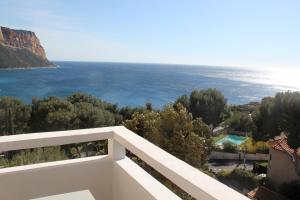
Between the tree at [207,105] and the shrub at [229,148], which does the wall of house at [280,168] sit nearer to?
the shrub at [229,148]

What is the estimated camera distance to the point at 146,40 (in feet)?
239

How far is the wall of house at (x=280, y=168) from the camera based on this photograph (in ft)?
50.4

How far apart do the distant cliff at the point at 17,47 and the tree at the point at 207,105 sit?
2457 inches

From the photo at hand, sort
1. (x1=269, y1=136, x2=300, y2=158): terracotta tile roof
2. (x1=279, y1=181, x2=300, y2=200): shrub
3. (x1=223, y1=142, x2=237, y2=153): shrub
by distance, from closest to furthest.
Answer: (x1=279, y1=181, x2=300, y2=200): shrub → (x1=269, y1=136, x2=300, y2=158): terracotta tile roof → (x1=223, y1=142, x2=237, y2=153): shrub

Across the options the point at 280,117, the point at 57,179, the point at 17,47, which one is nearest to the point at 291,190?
the point at 280,117

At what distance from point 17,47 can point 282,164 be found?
84669 millimetres

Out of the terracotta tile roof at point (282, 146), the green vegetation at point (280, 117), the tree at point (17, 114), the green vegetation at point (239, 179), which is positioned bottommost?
the green vegetation at point (239, 179)

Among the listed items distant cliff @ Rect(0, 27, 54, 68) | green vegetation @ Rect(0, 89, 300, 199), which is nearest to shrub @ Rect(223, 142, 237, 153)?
green vegetation @ Rect(0, 89, 300, 199)

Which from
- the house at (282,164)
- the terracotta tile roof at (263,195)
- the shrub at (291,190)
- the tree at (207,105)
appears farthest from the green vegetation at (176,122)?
the terracotta tile roof at (263,195)

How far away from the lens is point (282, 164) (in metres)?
15.7

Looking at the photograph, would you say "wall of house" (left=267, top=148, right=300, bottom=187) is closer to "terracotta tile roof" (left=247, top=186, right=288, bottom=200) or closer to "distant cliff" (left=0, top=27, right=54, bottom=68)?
"terracotta tile roof" (left=247, top=186, right=288, bottom=200)

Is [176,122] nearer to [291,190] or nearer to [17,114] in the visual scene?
[291,190]

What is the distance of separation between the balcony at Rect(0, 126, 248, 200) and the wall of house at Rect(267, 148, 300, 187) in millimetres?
14738

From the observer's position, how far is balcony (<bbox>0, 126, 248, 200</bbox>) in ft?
6.02
